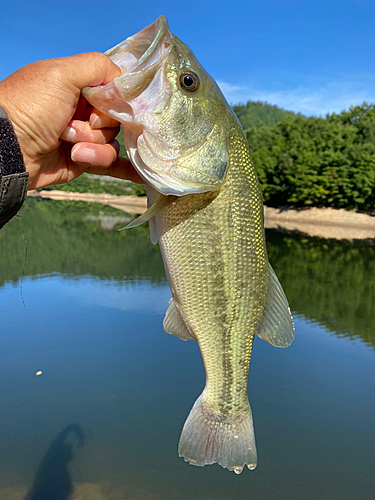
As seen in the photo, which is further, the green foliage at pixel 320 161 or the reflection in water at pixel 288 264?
the green foliage at pixel 320 161

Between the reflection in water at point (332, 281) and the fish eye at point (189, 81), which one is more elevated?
the fish eye at point (189, 81)

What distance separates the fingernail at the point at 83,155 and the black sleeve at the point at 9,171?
45cm

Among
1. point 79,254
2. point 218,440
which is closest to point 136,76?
point 218,440

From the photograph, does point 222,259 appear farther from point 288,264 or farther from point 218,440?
point 288,264

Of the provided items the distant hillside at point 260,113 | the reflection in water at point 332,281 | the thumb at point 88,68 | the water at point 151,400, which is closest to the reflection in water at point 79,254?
the water at point 151,400

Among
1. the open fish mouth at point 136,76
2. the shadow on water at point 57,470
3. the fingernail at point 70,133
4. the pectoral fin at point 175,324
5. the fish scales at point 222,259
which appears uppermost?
the open fish mouth at point 136,76

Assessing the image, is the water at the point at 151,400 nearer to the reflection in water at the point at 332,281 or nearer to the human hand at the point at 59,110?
the reflection in water at the point at 332,281

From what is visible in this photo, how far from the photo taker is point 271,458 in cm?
879

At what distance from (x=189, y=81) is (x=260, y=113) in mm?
183204

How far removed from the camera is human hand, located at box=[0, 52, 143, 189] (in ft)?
8.21

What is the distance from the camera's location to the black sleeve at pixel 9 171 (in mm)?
2369

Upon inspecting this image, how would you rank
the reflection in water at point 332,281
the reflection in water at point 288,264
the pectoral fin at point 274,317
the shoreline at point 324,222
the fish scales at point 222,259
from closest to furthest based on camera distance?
the fish scales at point 222,259 → the pectoral fin at point 274,317 → the reflection in water at point 332,281 → the reflection in water at point 288,264 → the shoreline at point 324,222

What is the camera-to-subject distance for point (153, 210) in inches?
100

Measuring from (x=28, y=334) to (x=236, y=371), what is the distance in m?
12.5
